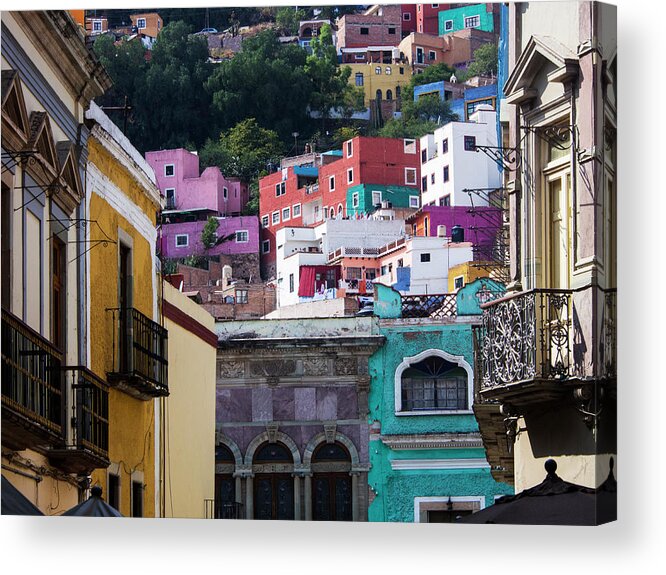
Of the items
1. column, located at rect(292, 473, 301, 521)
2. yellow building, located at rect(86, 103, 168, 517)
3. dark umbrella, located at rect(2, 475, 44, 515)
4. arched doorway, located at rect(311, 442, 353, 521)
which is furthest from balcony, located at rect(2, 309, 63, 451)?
arched doorway, located at rect(311, 442, 353, 521)

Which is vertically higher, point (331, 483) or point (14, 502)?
point (331, 483)

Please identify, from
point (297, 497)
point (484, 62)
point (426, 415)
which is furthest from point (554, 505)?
point (484, 62)

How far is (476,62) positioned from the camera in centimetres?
1227

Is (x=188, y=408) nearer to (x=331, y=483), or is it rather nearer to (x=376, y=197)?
(x=331, y=483)

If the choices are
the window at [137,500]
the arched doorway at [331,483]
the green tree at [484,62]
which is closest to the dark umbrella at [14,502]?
the window at [137,500]

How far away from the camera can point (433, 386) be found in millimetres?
13055

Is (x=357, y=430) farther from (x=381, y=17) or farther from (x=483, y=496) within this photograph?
Result: (x=381, y=17)

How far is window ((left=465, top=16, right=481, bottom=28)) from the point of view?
39.5ft

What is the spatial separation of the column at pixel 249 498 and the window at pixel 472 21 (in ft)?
9.71

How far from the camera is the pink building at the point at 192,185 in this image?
12594 millimetres

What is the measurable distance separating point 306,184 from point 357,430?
1467 mm

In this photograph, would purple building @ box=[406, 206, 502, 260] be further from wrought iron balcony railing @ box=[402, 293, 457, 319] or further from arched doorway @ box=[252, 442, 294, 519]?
arched doorway @ box=[252, 442, 294, 519]

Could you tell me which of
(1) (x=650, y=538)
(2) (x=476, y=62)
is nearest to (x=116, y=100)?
(2) (x=476, y=62)

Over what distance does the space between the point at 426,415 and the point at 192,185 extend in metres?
1.93
